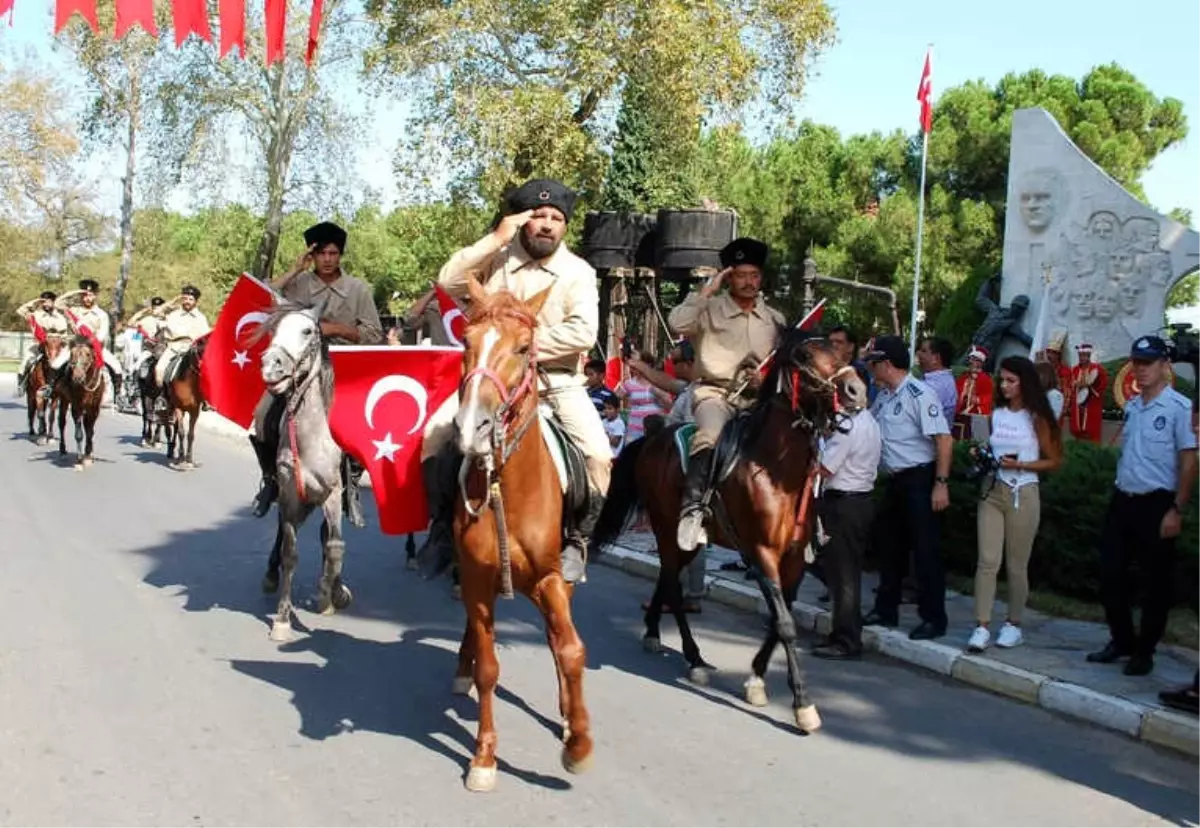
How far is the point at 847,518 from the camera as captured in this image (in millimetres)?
8172

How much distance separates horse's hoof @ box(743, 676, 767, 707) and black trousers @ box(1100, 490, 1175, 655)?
8.32 feet

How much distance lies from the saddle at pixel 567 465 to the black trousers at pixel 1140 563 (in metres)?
3.71

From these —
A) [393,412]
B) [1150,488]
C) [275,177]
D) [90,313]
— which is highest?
[275,177]

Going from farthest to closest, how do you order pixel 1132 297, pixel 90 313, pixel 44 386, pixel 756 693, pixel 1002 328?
pixel 1002 328 < pixel 1132 297 < pixel 44 386 < pixel 90 313 < pixel 756 693

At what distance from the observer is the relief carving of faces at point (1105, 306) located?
20.4 meters

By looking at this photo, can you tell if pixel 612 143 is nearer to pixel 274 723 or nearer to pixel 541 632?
pixel 541 632

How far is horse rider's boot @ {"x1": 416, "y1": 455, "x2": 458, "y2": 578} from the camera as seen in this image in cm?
563

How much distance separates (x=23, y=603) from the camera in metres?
8.44

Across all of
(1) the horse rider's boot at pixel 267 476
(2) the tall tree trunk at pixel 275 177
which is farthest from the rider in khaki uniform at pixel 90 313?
(1) the horse rider's boot at pixel 267 476

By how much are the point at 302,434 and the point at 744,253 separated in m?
3.47

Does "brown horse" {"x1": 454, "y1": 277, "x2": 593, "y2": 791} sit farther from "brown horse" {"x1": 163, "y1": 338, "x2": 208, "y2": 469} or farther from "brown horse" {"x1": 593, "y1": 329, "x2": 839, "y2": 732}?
"brown horse" {"x1": 163, "y1": 338, "x2": 208, "y2": 469}

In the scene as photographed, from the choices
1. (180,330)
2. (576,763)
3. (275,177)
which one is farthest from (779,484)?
(275,177)

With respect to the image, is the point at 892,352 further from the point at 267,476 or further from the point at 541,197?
the point at 267,476

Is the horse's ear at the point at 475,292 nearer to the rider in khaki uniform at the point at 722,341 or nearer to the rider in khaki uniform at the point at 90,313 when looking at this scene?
the rider in khaki uniform at the point at 722,341
